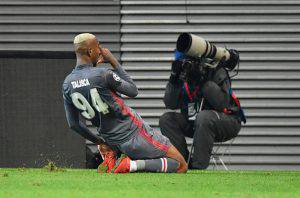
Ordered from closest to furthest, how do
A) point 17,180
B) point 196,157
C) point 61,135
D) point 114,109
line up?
point 17,180, point 114,109, point 196,157, point 61,135

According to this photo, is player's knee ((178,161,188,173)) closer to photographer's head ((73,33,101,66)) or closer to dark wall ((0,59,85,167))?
photographer's head ((73,33,101,66))

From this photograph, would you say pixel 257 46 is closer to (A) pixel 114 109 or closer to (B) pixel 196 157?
(B) pixel 196 157

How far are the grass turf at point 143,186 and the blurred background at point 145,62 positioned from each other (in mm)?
4738

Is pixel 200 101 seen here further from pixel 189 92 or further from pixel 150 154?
pixel 150 154

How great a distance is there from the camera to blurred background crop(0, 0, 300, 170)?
45.3ft

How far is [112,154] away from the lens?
32.7 ft

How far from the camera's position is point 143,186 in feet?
25.0

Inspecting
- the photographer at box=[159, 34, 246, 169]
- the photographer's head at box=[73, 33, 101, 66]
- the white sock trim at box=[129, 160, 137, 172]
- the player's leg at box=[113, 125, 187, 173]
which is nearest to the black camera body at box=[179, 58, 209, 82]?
the photographer at box=[159, 34, 246, 169]

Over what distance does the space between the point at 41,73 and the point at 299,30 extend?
10.7ft

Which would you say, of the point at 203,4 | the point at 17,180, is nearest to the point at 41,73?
the point at 203,4

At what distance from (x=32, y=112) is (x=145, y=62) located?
61.9 inches

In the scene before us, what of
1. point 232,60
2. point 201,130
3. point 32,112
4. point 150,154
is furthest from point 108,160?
point 32,112

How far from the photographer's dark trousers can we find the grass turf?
1.57m

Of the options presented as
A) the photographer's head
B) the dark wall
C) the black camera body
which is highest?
the photographer's head
